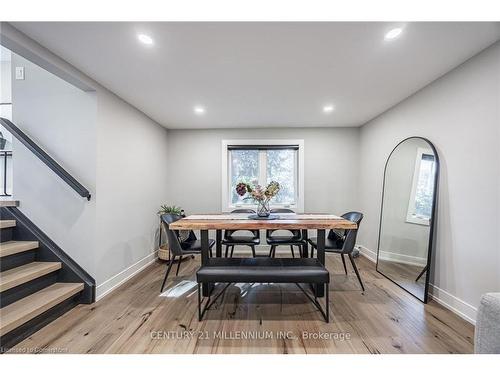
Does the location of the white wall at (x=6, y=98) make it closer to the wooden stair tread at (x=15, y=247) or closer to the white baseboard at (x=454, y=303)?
the wooden stair tread at (x=15, y=247)

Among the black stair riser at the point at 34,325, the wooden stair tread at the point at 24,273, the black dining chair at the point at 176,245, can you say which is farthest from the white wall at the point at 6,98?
the black dining chair at the point at 176,245

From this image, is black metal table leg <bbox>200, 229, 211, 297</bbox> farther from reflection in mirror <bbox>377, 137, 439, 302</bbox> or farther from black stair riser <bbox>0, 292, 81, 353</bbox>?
reflection in mirror <bbox>377, 137, 439, 302</bbox>

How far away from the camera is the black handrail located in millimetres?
2139

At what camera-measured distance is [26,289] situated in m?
1.94

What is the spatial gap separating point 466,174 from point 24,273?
4.09 m

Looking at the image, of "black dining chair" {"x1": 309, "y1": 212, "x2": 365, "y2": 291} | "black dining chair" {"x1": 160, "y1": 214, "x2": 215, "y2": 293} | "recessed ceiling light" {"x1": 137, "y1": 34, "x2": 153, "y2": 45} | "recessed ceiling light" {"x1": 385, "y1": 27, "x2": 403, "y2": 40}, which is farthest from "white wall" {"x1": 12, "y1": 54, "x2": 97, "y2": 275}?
"recessed ceiling light" {"x1": 385, "y1": 27, "x2": 403, "y2": 40}

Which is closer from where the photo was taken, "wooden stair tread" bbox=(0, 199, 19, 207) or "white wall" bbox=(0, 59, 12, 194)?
"wooden stair tread" bbox=(0, 199, 19, 207)

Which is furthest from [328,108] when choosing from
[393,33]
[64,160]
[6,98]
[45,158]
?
[6,98]

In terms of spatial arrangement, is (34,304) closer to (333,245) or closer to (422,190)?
(333,245)

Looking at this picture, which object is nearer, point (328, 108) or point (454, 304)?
point (454, 304)

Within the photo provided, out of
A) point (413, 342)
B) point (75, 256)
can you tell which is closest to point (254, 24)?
point (413, 342)

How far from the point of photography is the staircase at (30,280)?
1.69m

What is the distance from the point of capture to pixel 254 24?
1493mm

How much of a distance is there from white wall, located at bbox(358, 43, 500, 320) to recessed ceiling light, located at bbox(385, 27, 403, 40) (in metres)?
0.87
